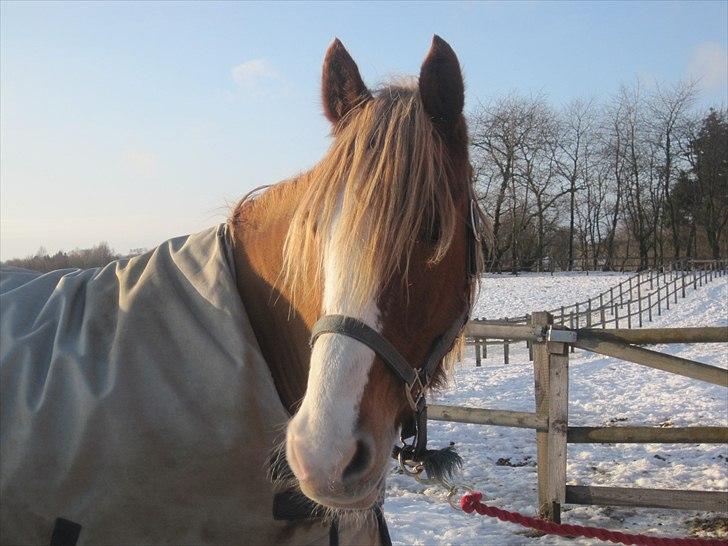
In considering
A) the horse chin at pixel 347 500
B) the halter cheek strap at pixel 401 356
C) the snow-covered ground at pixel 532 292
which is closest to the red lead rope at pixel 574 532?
the halter cheek strap at pixel 401 356

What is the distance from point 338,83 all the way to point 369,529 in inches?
63.2

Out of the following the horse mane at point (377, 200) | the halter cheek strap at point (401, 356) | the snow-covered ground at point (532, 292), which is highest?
the horse mane at point (377, 200)

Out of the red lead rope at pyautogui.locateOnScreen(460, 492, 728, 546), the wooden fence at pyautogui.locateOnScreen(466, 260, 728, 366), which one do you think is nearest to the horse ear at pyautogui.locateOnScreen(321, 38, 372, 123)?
the red lead rope at pyautogui.locateOnScreen(460, 492, 728, 546)

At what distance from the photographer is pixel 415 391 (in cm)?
174

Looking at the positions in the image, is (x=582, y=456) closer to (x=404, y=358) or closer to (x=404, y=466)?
(x=404, y=466)

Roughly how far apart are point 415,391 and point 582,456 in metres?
5.44

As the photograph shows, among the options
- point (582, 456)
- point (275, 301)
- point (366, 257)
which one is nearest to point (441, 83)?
point (366, 257)

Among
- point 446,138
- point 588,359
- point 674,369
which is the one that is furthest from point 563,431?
point 588,359

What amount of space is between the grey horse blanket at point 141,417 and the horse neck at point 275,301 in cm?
11

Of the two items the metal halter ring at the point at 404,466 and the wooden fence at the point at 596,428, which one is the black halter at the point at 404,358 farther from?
the wooden fence at the point at 596,428

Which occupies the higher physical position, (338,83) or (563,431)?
(338,83)

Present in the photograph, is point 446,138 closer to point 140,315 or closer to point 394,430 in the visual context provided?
point 394,430

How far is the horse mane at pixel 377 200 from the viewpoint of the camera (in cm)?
164

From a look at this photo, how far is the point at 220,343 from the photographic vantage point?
5.90ft
